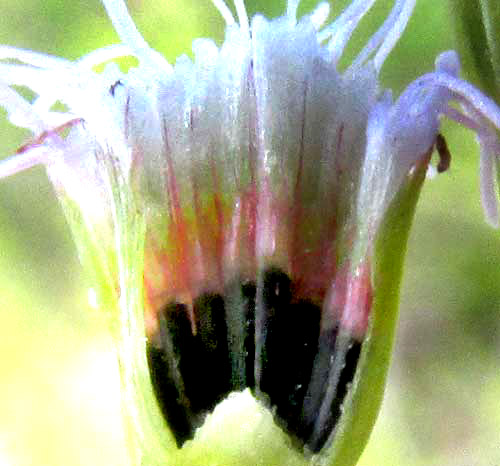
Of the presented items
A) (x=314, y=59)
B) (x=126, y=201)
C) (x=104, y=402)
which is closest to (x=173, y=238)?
(x=126, y=201)

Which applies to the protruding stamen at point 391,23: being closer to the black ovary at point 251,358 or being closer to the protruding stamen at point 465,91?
the protruding stamen at point 465,91

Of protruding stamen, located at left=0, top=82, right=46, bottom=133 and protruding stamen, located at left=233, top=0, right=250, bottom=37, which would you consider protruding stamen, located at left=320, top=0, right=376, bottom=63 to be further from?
protruding stamen, located at left=0, top=82, right=46, bottom=133

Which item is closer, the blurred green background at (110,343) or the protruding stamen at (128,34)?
the protruding stamen at (128,34)

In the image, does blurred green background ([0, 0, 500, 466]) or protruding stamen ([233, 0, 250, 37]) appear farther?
blurred green background ([0, 0, 500, 466])

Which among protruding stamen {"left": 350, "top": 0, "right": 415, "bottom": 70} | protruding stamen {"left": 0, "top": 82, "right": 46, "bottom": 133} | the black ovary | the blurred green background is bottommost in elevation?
the blurred green background

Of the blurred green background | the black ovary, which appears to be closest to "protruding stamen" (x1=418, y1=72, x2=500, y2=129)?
the black ovary

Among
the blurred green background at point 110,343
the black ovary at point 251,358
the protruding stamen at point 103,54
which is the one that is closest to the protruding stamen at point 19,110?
the protruding stamen at point 103,54
